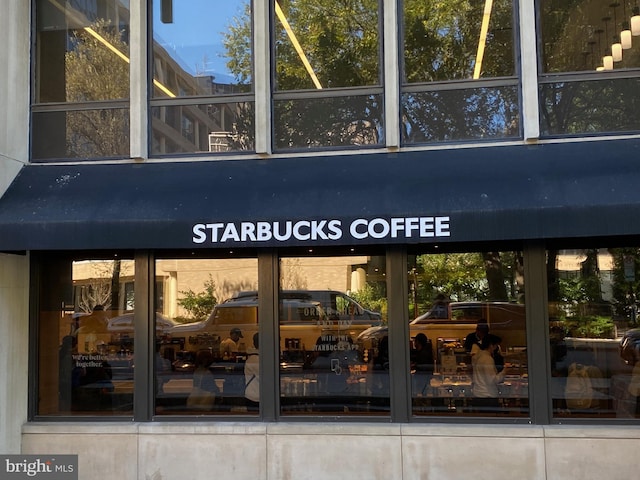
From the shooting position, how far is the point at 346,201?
263 inches

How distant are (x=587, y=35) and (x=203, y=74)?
4.83 metres

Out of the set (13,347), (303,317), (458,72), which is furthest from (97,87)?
(458,72)

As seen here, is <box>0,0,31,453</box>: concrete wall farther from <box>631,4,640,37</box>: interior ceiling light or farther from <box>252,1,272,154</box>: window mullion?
<box>631,4,640,37</box>: interior ceiling light

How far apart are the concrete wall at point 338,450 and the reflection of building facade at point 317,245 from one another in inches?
1.0

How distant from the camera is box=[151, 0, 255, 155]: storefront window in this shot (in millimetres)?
7812

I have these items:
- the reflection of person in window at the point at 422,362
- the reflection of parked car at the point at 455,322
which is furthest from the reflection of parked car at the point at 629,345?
the reflection of person in window at the point at 422,362

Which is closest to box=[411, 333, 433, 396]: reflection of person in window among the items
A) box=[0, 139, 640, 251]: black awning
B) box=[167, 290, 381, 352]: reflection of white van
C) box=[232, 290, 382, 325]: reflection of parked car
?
box=[167, 290, 381, 352]: reflection of white van

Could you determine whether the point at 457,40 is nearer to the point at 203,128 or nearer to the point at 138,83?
the point at 203,128

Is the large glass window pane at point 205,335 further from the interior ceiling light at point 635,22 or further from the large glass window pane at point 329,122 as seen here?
the interior ceiling light at point 635,22

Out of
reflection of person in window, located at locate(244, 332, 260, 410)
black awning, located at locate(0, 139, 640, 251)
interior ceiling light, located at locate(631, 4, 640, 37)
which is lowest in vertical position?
reflection of person in window, located at locate(244, 332, 260, 410)

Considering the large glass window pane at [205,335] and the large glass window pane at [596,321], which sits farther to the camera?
the large glass window pane at [205,335]

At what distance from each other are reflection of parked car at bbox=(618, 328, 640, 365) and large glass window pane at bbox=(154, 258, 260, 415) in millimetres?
4333

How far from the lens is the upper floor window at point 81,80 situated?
26.1ft

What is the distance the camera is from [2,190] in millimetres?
7355
